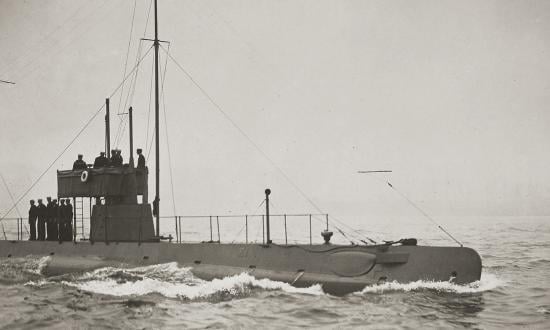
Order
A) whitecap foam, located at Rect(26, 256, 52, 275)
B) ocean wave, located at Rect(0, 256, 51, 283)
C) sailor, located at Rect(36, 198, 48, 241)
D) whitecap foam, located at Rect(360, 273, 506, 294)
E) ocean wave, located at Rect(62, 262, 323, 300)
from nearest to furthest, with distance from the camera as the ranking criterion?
whitecap foam, located at Rect(360, 273, 506, 294)
ocean wave, located at Rect(62, 262, 323, 300)
ocean wave, located at Rect(0, 256, 51, 283)
whitecap foam, located at Rect(26, 256, 52, 275)
sailor, located at Rect(36, 198, 48, 241)

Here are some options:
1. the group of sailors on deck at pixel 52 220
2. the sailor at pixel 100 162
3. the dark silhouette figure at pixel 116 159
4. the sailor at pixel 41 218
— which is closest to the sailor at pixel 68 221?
the group of sailors on deck at pixel 52 220

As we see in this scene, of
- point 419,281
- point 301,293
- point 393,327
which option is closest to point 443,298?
point 419,281

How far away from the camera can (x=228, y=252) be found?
19734mm

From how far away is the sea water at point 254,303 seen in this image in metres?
13.5

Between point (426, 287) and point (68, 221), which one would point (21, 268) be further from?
point (426, 287)

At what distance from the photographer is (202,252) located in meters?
20.4

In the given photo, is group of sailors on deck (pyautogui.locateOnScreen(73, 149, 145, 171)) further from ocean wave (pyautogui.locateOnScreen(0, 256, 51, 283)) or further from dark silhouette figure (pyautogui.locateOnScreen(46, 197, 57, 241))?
ocean wave (pyautogui.locateOnScreen(0, 256, 51, 283))

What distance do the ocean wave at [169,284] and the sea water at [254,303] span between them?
1.3 inches

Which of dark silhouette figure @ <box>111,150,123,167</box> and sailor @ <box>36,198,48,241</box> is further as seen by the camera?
sailor @ <box>36,198,48,241</box>

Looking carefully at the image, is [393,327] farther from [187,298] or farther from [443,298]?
[187,298]

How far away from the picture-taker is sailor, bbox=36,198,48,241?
25984mm

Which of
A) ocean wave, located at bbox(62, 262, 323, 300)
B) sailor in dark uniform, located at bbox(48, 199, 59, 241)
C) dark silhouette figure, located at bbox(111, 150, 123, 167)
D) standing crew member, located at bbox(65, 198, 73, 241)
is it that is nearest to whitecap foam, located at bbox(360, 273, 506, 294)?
ocean wave, located at bbox(62, 262, 323, 300)

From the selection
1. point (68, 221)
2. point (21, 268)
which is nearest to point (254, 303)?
point (68, 221)

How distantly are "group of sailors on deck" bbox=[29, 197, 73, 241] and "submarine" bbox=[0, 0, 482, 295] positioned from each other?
0.66 metres
